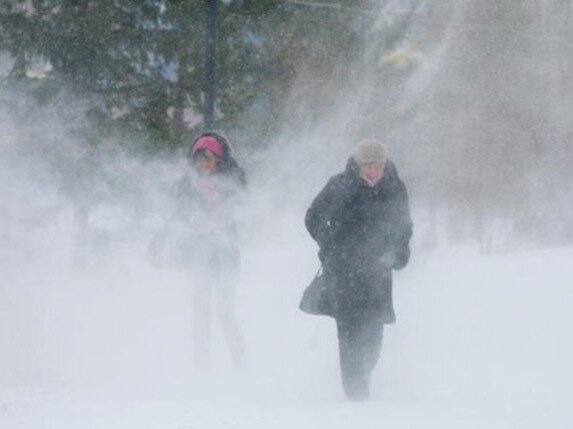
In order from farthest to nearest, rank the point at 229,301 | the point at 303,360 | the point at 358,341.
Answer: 1. the point at 303,360
2. the point at 229,301
3. the point at 358,341

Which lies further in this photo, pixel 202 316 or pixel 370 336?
pixel 202 316

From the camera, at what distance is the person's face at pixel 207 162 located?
330 inches

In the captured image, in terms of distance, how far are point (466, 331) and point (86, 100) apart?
1018cm

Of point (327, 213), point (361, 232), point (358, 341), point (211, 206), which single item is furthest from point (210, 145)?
point (358, 341)

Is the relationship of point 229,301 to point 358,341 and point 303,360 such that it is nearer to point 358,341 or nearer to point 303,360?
point 303,360

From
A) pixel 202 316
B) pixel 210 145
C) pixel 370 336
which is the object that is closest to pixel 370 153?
pixel 370 336

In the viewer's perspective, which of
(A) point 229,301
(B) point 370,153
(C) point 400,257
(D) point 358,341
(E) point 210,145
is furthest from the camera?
(A) point 229,301

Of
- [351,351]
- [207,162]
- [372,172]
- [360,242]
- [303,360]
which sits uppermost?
[207,162]

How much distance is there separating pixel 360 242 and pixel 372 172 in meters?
0.42

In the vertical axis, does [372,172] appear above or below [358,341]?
above

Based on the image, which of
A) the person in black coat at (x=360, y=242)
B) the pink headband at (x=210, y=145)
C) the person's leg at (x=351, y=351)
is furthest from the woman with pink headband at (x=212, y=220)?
the person's leg at (x=351, y=351)

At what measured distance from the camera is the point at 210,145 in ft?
27.5

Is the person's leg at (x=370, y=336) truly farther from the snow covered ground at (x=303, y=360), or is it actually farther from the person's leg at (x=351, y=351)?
the snow covered ground at (x=303, y=360)

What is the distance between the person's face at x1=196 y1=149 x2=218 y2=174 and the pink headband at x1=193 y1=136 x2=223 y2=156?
0.10 feet
